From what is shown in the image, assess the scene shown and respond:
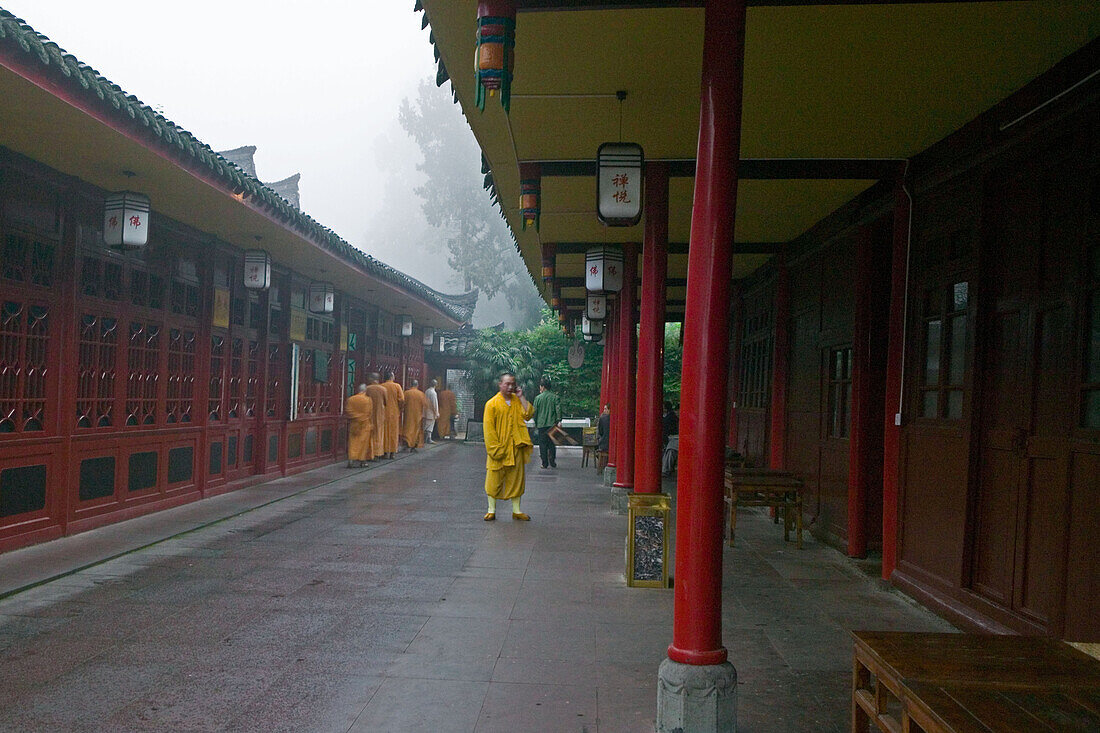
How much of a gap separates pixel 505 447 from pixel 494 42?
6.08 m

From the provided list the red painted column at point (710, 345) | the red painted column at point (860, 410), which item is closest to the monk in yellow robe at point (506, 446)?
the red painted column at point (860, 410)

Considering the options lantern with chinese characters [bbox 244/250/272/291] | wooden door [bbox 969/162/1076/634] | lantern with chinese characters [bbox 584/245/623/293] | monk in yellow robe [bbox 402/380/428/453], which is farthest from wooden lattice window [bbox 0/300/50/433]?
monk in yellow robe [bbox 402/380/428/453]

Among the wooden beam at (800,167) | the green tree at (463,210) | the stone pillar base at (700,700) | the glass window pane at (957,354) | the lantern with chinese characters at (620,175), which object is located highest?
the green tree at (463,210)

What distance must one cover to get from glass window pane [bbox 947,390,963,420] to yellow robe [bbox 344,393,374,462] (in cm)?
1147

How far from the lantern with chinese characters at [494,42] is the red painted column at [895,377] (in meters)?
3.86

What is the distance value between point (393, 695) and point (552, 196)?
5363 millimetres

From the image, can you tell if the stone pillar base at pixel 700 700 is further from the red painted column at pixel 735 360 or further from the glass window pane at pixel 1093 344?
the red painted column at pixel 735 360

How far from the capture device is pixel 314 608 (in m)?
5.70

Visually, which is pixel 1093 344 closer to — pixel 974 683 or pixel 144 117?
pixel 974 683

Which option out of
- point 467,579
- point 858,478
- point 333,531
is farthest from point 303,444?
point 858,478

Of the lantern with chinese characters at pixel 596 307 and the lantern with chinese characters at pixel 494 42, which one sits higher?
the lantern with chinese characters at pixel 494 42

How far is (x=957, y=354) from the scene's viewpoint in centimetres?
582

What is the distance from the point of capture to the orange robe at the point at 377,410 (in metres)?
16.3

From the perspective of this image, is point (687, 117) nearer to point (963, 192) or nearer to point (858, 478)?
point (963, 192)
